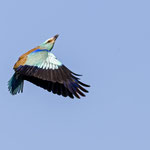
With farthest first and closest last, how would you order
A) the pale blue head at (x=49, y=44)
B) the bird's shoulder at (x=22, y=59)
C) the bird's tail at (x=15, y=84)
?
the pale blue head at (x=49, y=44) < the bird's tail at (x=15, y=84) < the bird's shoulder at (x=22, y=59)

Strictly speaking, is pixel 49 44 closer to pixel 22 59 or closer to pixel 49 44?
pixel 49 44

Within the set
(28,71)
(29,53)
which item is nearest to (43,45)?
(29,53)

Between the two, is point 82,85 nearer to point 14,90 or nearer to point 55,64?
point 55,64

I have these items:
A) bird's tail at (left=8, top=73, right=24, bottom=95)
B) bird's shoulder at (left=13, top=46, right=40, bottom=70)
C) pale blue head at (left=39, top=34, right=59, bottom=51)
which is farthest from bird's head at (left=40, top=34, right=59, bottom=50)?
bird's tail at (left=8, top=73, right=24, bottom=95)

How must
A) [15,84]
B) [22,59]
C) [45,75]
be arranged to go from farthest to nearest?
[15,84], [22,59], [45,75]

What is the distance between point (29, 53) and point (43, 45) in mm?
1026

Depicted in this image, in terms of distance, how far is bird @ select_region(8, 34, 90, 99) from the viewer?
18594 mm

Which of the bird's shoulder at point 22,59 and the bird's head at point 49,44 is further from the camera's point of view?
the bird's head at point 49,44

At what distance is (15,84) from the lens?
20375mm

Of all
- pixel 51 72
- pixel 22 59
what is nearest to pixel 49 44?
pixel 22 59

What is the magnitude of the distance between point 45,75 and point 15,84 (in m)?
2.21

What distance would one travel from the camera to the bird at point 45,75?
18594mm

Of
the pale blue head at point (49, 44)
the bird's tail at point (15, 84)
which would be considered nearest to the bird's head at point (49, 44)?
the pale blue head at point (49, 44)

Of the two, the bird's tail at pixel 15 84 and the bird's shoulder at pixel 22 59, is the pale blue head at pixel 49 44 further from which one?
the bird's tail at pixel 15 84
